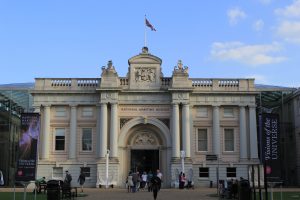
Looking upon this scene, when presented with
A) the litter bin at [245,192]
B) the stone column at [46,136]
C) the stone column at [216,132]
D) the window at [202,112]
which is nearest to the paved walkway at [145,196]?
the litter bin at [245,192]

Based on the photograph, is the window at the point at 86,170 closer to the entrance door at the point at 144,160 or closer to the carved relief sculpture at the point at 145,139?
the entrance door at the point at 144,160

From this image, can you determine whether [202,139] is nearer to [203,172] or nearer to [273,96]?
[203,172]

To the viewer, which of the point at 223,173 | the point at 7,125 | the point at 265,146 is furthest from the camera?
the point at 7,125

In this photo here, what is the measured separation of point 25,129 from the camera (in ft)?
84.2

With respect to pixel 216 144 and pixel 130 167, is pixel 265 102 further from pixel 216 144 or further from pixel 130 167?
pixel 130 167

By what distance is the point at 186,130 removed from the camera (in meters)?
49.2

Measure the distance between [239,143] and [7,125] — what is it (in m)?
24.8

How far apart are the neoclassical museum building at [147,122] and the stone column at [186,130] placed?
10 cm

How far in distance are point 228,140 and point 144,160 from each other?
8.74 meters

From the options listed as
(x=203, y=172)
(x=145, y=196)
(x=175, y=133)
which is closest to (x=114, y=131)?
(x=175, y=133)

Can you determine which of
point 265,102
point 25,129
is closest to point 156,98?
point 265,102

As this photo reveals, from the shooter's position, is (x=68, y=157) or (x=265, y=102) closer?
(x=68, y=157)

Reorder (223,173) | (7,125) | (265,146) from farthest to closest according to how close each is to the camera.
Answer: (7,125)
(223,173)
(265,146)

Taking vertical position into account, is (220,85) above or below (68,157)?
above
